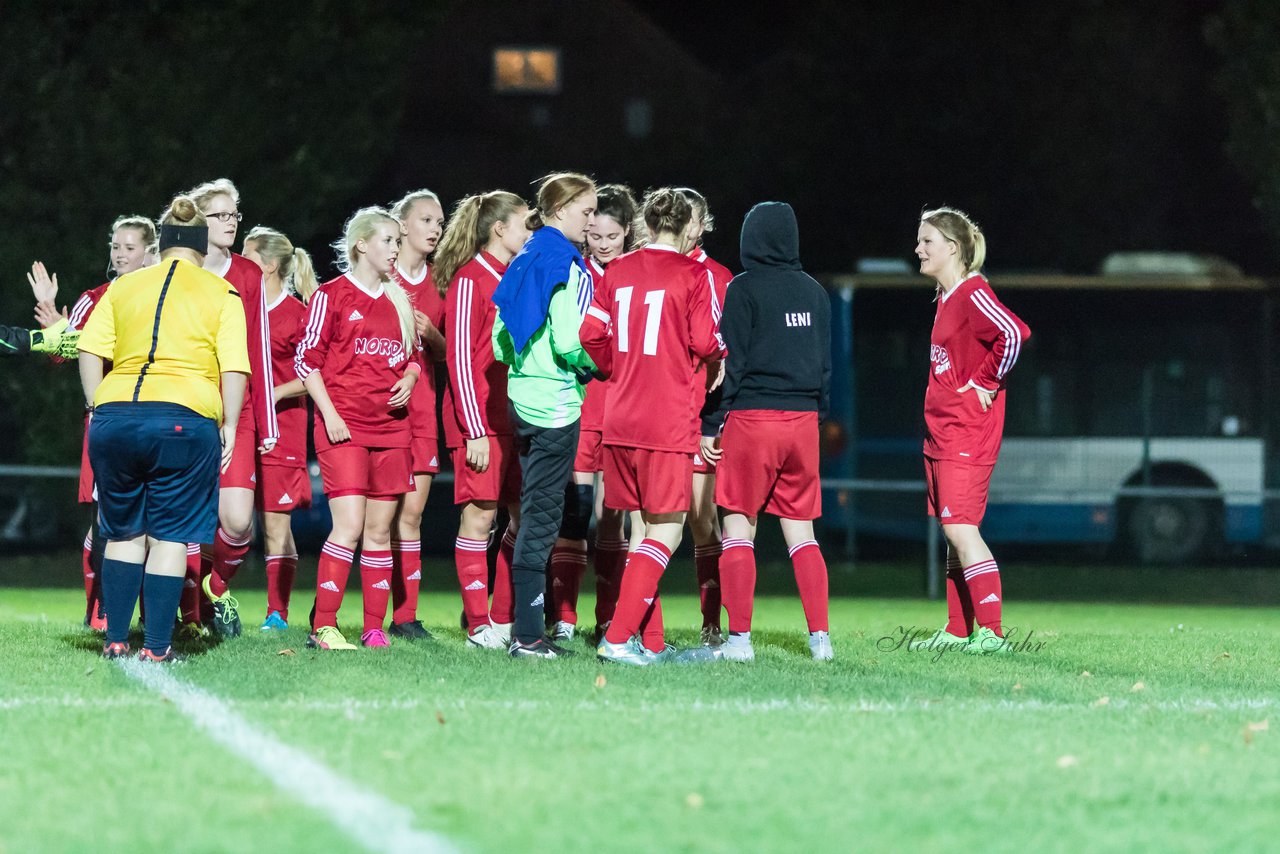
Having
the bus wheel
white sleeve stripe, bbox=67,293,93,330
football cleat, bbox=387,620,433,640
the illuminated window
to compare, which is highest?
the illuminated window

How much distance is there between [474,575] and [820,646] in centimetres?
179

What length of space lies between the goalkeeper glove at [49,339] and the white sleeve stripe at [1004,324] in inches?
172

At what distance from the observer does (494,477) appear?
29.5 ft

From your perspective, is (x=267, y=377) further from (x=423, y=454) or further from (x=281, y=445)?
(x=281, y=445)

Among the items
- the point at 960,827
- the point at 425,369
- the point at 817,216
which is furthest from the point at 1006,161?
the point at 960,827

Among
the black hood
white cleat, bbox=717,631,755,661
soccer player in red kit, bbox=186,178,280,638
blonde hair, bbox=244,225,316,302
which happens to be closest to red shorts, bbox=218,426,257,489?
soccer player in red kit, bbox=186,178,280,638

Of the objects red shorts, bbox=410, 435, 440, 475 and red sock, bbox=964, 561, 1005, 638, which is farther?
red shorts, bbox=410, 435, 440, 475

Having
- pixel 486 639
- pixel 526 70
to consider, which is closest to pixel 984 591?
pixel 486 639

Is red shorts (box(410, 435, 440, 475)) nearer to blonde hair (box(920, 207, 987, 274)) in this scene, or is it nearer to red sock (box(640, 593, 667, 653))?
red sock (box(640, 593, 667, 653))

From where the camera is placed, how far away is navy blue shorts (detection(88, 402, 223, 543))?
7590 millimetres

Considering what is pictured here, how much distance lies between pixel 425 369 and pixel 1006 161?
2579 cm

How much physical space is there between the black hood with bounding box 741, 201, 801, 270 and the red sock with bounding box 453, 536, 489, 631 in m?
2.02

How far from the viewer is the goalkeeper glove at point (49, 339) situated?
337 inches

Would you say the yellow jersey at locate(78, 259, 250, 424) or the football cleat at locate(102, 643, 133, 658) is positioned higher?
the yellow jersey at locate(78, 259, 250, 424)
